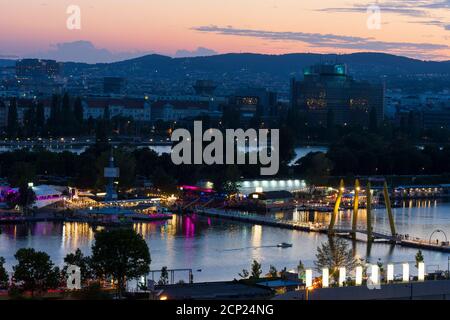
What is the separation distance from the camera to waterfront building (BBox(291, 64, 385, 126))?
1234 inches

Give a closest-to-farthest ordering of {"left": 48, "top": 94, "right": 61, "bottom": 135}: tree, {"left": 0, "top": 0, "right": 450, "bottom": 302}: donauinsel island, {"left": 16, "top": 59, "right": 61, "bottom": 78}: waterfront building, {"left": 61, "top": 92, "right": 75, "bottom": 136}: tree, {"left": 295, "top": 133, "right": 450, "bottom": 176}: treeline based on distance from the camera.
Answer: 1. {"left": 0, "top": 0, "right": 450, "bottom": 302}: donauinsel island
2. {"left": 295, "top": 133, "right": 450, "bottom": 176}: treeline
3. {"left": 48, "top": 94, "right": 61, "bottom": 135}: tree
4. {"left": 61, "top": 92, "right": 75, "bottom": 136}: tree
5. {"left": 16, "top": 59, "right": 61, "bottom": 78}: waterfront building

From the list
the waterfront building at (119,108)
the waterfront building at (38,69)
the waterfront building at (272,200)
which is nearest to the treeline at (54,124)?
the waterfront building at (119,108)

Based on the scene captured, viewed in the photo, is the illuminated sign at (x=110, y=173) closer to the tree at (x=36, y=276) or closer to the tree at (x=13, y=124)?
the tree at (x=36, y=276)

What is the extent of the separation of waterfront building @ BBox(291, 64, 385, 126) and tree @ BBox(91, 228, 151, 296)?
79.9 ft

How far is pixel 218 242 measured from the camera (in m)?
9.25

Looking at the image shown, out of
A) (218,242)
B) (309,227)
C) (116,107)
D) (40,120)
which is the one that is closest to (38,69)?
(116,107)

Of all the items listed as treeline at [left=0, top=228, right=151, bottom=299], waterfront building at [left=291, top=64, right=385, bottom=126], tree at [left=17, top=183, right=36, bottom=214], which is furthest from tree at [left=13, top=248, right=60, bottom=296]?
waterfront building at [left=291, top=64, right=385, bottom=126]

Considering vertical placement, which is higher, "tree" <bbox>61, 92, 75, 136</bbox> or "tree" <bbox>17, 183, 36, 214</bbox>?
"tree" <bbox>61, 92, 75, 136</bbox>

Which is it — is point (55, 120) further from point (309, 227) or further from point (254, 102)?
point (309, 227)

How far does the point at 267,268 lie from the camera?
25.4 ft

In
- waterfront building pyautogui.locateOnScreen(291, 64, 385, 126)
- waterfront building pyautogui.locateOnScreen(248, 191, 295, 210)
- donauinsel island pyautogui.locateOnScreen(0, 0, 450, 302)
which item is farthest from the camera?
waterfront building pyautogui.locateOnScreen(291, 64, 385, 126)

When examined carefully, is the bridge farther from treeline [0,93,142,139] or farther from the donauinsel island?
treeline [0,93,142,139]
